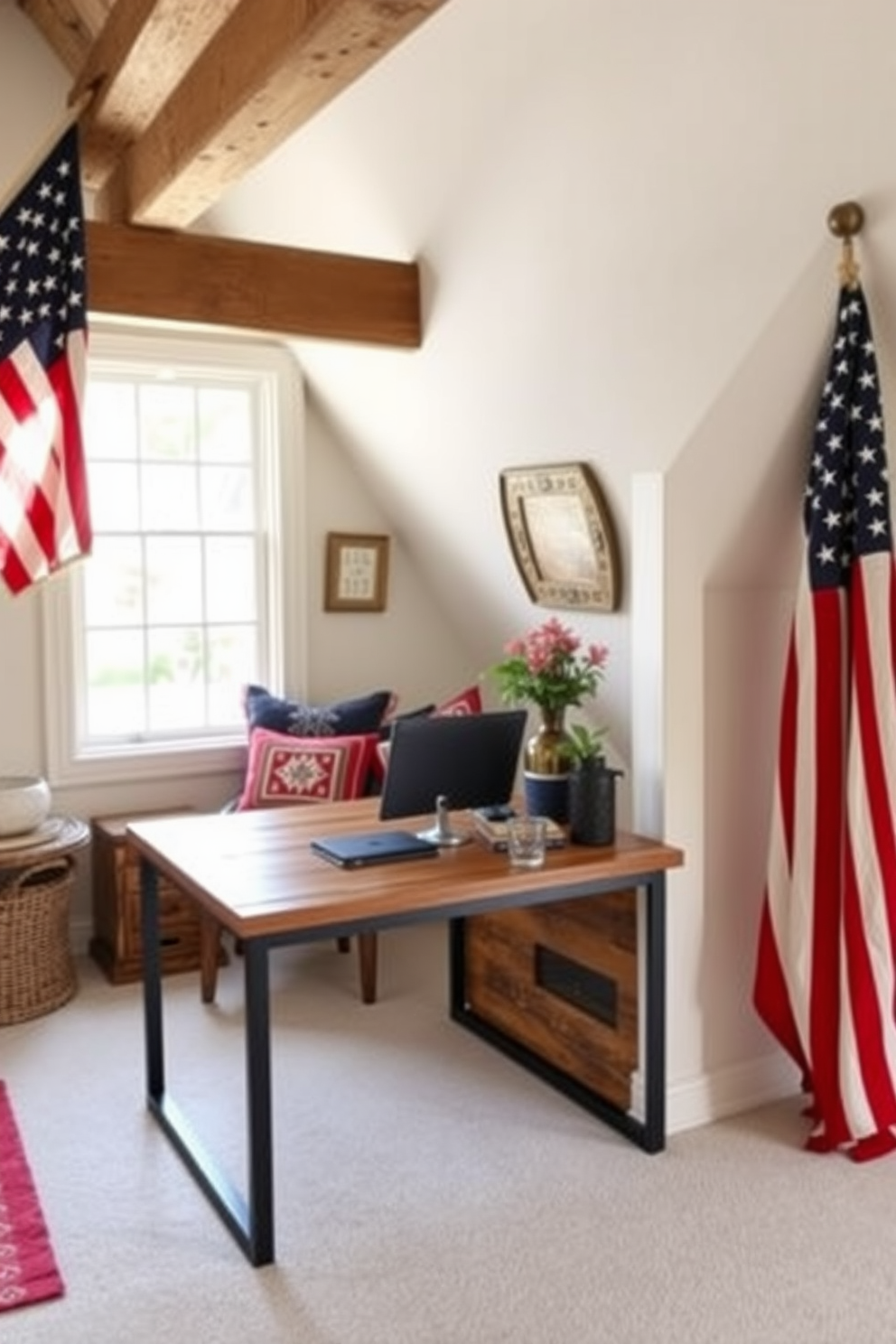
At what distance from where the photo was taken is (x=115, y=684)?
4.57m

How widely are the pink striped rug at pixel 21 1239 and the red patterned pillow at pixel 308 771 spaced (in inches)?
60.8

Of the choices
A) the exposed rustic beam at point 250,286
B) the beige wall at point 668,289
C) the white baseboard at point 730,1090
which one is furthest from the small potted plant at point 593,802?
the exposed rustic beam at point 250,286

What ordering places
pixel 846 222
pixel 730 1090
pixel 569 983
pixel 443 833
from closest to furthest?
pixel 846 222, pixel 443 833, pixel 730 1090, pixel 569 983

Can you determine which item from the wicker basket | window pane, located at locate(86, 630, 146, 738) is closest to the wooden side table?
the wicker basket

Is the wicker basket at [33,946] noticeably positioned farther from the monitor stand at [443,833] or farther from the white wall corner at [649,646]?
the white wall corner at [649,646]

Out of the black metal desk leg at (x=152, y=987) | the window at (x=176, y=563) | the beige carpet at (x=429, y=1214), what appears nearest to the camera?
the beige carpet at (x=429, y=1214)

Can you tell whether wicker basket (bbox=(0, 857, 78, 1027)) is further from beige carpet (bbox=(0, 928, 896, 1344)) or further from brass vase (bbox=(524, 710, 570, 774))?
brass vase (bbox=(524, 710, 570, 774))

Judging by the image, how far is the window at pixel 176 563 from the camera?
4.43 meters

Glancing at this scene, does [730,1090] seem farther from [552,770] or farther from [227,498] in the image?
[227,498]

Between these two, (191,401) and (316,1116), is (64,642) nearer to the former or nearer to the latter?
(191,401)

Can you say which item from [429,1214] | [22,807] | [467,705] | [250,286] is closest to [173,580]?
[22,807]

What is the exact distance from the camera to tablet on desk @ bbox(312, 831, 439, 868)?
2.71m

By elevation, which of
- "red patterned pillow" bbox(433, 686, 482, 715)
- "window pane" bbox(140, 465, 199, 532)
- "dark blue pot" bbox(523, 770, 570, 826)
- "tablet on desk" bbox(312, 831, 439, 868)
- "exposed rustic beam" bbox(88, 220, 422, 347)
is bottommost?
"tablet on desk" bbox(312, 831, 439, 868)

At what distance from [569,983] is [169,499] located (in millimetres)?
2476
